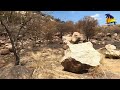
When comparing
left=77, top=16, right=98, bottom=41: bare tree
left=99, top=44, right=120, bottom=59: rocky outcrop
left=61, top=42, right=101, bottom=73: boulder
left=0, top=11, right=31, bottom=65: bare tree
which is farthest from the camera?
left=77, top=16, right=98, bottom=41: bare tree

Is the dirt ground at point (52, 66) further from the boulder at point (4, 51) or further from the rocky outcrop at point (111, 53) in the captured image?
the boulder at point (4, 51)

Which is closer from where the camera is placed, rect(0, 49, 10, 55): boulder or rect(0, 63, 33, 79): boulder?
rect(0, 63, 33, 79): boulder

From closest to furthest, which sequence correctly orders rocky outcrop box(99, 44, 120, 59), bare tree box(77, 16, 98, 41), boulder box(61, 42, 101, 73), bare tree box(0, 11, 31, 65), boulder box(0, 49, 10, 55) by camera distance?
boulder box(61, 42, 101, 73)
bare tree box(0, 11, 31, 65)
rocky outcrop box(99, 44, 120, 59)
boulder box(0, 49, 10, 55)
bare tree box(77, 16, 98, 41)

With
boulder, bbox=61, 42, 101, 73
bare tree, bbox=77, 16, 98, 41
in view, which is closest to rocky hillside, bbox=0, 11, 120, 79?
boulder, bbox=61, 42, 101, 73

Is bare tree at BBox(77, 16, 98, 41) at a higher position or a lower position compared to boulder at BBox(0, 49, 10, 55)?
higher

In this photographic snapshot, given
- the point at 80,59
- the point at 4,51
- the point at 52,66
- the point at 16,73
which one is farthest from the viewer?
the point at 4,51

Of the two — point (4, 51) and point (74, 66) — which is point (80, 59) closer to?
point (74, 66)

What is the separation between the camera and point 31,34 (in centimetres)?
1259

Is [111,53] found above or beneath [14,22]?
beneath

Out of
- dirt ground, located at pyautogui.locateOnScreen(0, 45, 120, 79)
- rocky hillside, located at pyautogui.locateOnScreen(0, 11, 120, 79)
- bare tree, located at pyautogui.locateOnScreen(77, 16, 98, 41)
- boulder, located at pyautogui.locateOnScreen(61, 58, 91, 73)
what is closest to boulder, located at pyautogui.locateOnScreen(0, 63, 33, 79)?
rocky hillside, located at pyautogui.locateOnScreen(0, 11, 120, 79)

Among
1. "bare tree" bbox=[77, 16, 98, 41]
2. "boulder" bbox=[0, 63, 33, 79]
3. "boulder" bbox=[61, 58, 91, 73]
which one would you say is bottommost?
"boulder" bbox=[0, 63, 33, 79]

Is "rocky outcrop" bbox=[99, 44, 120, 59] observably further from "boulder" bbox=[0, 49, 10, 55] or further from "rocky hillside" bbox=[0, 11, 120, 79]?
"boulder" bbox=[0, 49, 10, 55]

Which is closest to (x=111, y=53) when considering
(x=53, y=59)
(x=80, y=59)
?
(x=53, y=59)
